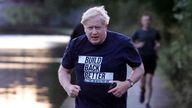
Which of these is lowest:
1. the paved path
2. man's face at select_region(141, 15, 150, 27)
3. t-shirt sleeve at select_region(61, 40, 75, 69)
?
the paved path

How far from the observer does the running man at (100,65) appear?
194 inches

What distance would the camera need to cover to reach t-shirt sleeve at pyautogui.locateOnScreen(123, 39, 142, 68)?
509 centimetres

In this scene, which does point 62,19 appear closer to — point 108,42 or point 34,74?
point 34,74

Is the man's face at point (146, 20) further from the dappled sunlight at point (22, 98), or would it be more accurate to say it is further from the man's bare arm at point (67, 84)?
the man's bare arm at point (67, 84)

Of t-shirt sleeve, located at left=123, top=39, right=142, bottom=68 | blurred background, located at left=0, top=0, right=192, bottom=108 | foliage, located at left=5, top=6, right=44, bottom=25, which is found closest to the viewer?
t-shirt sleeve, located at left=123, top=39, right=142, bottom=68

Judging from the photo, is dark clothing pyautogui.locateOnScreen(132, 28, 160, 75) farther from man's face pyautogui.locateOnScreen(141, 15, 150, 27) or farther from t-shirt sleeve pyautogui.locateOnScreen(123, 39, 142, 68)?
t-shirt sleeve pyautogui.locateOnScreen(123, 39, 142, 68)

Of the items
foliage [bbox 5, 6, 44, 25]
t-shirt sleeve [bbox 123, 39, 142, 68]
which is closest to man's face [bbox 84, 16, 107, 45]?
t-shirt sleeve [bbox 123, 39, 142, 68]

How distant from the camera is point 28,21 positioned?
51438 mm

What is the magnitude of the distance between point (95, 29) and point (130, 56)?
1.35 ft

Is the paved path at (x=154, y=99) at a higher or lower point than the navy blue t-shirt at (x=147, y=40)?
lower

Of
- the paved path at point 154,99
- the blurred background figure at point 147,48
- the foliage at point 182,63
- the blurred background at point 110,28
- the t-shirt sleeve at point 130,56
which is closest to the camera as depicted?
the t-shirt sleeve at point 130,56

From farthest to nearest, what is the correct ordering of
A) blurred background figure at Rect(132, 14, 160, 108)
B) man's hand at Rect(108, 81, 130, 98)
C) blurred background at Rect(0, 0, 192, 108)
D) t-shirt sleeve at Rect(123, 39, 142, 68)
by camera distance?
blurred background figure at Rect(132, 14, 160, 108), blurred background at Rect(0, 0, 192, 108), t-shirt sleeve at Rect(123, 39, 142, 68), man's hand at Rect(108, 81, 130, 98)

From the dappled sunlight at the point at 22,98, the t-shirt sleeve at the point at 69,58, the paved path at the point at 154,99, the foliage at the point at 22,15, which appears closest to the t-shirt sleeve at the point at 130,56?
the t-shirt sleeve at the point at 69,58

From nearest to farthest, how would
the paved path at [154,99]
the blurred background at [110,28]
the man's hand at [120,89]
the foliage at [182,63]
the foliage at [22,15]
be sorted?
1. the man's hand at [120,89]
2. the foliage at [182,63]
3. the blurred background at [110,28]
4. the paved path at [154,99]
5. the foliage at [22,15]
